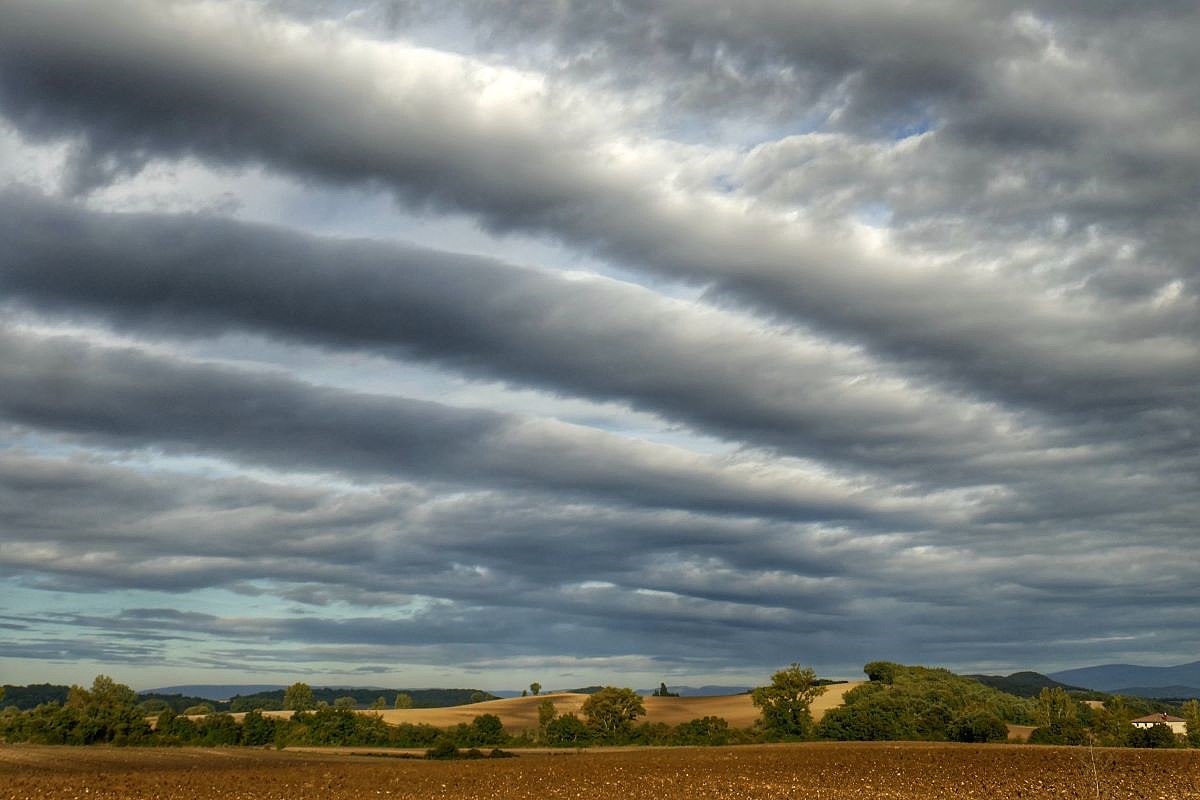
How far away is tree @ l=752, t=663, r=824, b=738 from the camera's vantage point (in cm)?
16438

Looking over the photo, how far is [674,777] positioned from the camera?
275ft

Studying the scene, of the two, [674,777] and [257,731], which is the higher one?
[674,777]

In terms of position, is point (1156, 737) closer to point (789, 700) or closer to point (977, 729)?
point (977, 729)

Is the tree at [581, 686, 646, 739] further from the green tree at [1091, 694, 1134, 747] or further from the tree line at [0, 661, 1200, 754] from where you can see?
the green tree at [1091, 694, 1134, 747]

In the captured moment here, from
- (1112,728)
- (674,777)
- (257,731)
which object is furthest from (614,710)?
(674,777)

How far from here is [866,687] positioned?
182125 millimetres

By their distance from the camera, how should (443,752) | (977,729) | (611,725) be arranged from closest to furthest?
1. (443,752)
2. (977,729)
3. (611,725)

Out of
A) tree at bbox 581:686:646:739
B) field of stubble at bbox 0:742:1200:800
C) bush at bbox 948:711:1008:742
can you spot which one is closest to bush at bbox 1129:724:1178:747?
bush at bbox 948:711:1008:742

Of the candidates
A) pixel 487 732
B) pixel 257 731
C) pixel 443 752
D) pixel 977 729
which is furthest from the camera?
pixel 487 732

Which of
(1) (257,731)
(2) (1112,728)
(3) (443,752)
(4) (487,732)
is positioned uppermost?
(2) (1112,728)

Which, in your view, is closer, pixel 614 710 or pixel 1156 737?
pixel 1156 737

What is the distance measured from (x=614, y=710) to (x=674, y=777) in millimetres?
98582

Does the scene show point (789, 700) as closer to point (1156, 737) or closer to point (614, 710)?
point (614, 710)

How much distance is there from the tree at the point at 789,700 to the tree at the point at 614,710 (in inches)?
828
